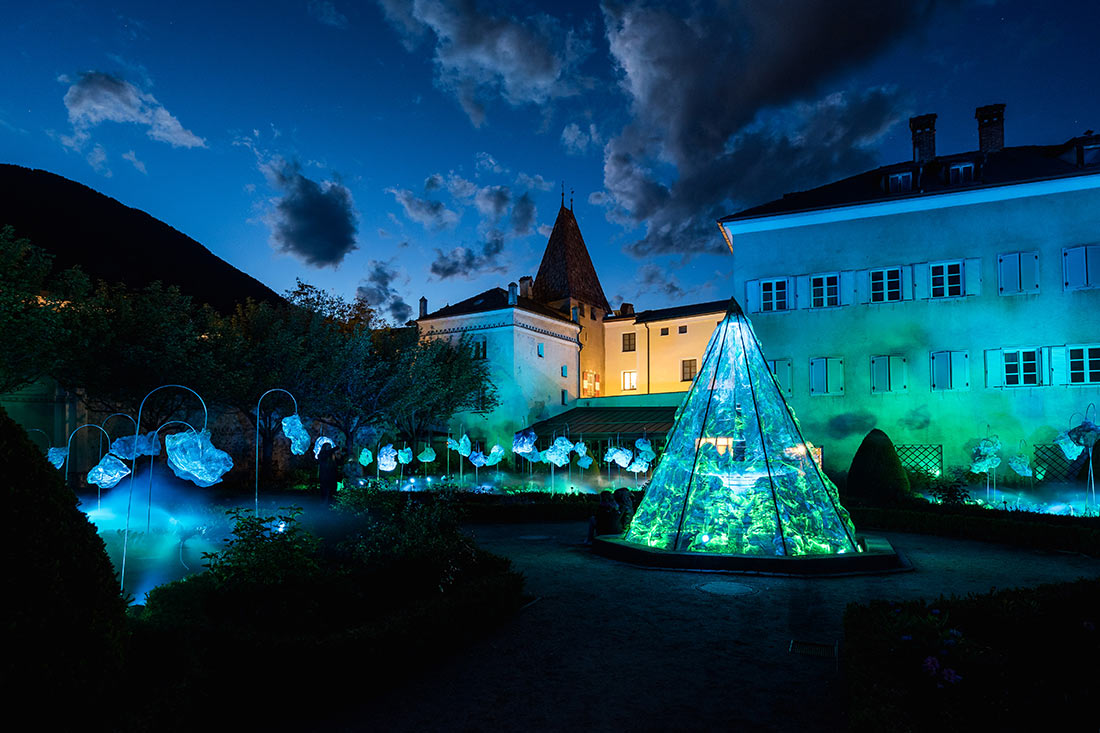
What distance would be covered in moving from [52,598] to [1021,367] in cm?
2950

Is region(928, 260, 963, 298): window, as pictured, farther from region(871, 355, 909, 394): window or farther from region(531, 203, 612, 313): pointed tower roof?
region(531, 203, 612, 313): pointed tower roof

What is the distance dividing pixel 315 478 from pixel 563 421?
14.8 meters

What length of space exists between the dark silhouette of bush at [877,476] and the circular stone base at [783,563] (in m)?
8.65

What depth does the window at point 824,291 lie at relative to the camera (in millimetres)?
28109

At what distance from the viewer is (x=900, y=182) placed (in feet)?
91.3

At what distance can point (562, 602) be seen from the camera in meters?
10.1

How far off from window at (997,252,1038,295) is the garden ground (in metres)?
16.0

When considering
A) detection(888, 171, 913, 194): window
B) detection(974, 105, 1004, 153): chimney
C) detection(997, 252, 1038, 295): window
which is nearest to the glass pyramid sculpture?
detection(997, 252, 1038, 295): window

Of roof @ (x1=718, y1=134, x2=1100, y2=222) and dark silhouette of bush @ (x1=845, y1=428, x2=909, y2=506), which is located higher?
roof @ (x1=718, y1=134, x2=1100, y2=222)

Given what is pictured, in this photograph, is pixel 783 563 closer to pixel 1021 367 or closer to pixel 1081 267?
pixel 1021 367

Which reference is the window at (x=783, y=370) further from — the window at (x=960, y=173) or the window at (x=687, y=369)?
the window at (x=687, y=369)

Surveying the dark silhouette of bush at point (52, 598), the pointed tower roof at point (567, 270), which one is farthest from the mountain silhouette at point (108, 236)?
the dark silhouette of bush at point (52, 598)

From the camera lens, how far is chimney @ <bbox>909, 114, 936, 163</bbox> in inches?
A: 1130

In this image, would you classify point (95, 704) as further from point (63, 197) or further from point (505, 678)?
point (63, 197)
